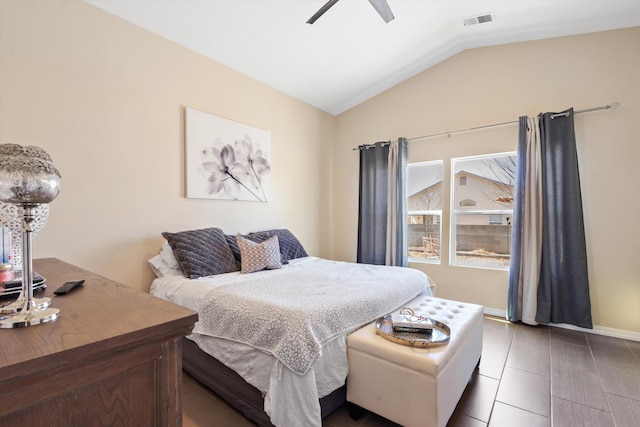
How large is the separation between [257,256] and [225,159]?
1.15 metres

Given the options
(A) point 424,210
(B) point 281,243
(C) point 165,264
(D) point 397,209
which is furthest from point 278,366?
(A) point 424,210

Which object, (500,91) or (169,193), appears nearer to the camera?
(169,193)

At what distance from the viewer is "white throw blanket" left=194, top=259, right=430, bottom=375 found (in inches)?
57.8

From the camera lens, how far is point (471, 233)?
3.66 metres

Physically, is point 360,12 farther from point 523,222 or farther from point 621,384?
point 621,384

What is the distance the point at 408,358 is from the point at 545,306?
7.75 feet

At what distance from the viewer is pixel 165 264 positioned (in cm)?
253

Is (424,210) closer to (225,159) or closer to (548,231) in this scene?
(548,231)

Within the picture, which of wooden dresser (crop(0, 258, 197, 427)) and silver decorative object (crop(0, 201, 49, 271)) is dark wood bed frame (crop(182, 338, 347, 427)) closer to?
Answer: wooden dresser (crop(0, 258, 197, 427))

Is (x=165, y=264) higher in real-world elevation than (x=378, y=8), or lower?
lower

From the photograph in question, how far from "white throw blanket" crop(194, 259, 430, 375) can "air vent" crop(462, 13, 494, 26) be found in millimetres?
2637

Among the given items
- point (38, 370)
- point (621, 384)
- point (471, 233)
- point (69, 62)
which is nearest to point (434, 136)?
point (471, 233)

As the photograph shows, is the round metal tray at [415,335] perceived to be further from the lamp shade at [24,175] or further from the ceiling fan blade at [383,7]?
the ceiling fan blade at [383,7]

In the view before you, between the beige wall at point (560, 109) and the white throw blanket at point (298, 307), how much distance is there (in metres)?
1.85
